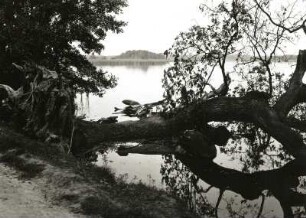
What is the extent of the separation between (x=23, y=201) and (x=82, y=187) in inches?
50.0

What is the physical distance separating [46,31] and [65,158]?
7.92 metres

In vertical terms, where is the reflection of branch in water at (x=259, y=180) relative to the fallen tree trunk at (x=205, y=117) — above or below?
below

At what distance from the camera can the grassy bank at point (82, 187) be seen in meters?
7.56

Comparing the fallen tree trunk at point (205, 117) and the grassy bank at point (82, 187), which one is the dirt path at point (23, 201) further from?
the fallen tree trunk at point (205, 117)

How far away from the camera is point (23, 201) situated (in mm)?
7570

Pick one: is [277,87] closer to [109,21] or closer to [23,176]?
[109,21]

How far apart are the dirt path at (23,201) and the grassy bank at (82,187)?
191 mm

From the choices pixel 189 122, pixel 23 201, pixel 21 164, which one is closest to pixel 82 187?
pixel 23 201

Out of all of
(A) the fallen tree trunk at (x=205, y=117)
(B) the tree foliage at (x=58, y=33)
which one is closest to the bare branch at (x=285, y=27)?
(A) the fallen tree trunk at (x=205, y=117)

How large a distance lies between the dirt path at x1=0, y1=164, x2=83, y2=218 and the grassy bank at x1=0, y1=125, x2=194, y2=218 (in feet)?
0.63

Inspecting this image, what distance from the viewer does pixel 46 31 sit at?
16703 millimetres

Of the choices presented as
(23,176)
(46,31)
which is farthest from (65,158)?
(46,31)

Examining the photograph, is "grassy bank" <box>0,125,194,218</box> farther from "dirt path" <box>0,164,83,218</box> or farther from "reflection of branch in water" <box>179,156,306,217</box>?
"reflection of branch in water" <box>179,156,306,217</box>

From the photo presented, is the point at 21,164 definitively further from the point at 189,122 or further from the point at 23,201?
the point at 189,122
